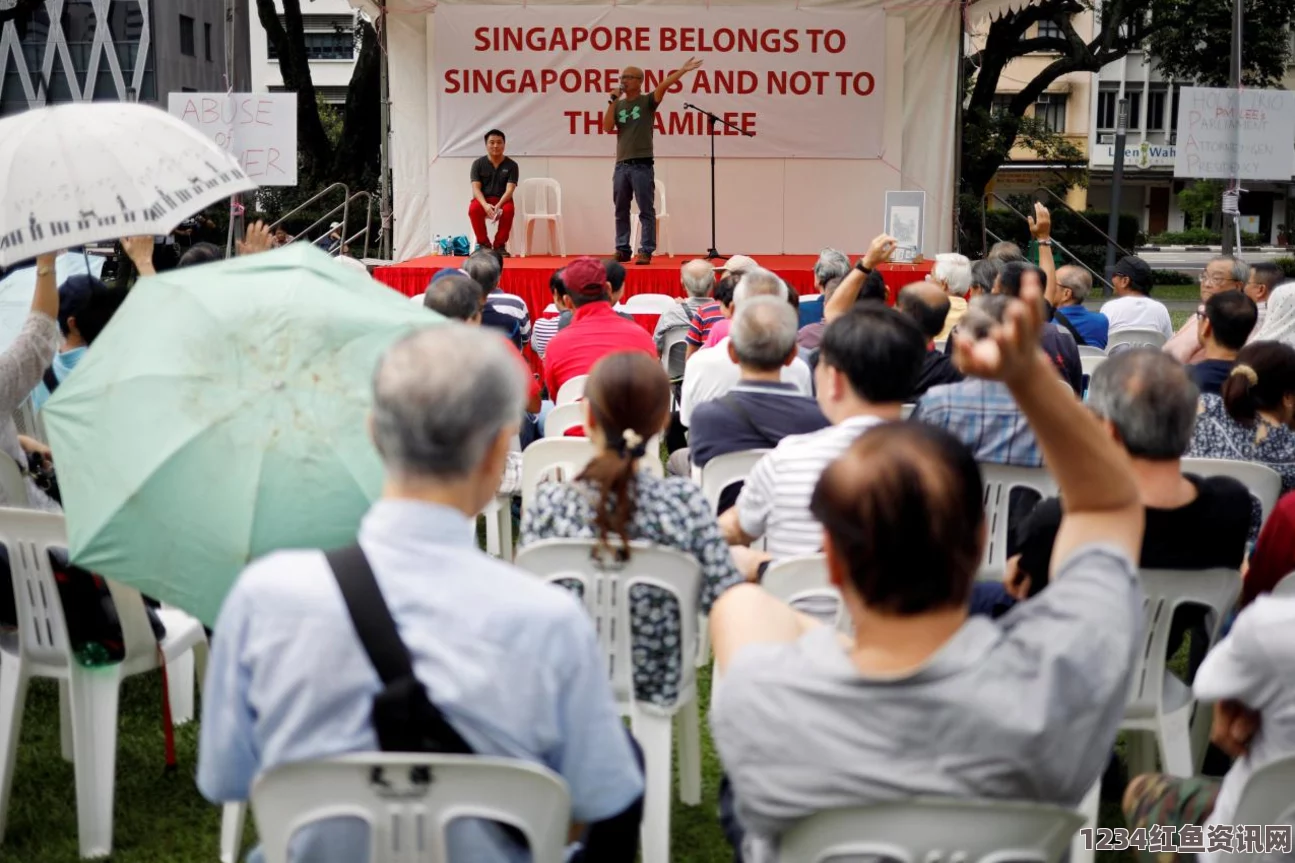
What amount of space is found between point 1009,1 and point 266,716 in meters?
11.6

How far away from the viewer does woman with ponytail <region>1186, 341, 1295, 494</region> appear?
12.0 feet

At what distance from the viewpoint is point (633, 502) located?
9.20 feet

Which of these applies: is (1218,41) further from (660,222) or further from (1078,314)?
(1078,314)

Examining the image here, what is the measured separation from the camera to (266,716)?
1745mm

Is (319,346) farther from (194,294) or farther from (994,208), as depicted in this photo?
(994,208)

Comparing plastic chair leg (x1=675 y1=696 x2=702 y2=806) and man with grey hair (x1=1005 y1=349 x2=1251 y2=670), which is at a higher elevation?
man with grey hair (x1=1005 y1=349 x2=1251 y2=670)

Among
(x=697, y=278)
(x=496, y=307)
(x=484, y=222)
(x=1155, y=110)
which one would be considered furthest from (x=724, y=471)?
(x=1155, y=110)

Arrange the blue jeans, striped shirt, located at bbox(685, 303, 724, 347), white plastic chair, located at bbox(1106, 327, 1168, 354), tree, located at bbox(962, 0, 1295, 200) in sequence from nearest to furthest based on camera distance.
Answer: striped shirt, located at bbox(685, 303, 724, 347) < white plastic chair, located at bbox(1106, 327, 1168, 354) < the blue jeans < tree, located at bbox(962, 0, 1295, 200)

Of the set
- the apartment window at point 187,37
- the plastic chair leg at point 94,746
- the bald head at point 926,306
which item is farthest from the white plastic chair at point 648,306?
the apartment window at point 187,37

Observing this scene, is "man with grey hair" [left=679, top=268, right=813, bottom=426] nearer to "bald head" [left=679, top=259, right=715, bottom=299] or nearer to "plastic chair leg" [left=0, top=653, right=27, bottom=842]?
"bald head" [left=679, top=259, right=715, bottom=299]

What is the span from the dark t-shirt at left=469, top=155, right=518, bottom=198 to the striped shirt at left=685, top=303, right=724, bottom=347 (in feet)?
18.2

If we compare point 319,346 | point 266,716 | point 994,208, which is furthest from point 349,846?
point 994,208

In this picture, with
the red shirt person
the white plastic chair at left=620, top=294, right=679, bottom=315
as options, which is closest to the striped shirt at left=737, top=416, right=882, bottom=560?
the red shirt person

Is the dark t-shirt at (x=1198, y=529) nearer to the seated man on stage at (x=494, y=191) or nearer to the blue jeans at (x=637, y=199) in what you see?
the blue jeans at (x=637, y=199)
